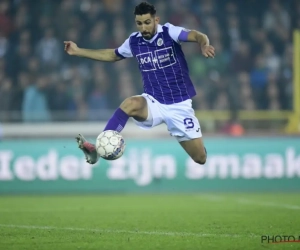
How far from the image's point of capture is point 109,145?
8562mm

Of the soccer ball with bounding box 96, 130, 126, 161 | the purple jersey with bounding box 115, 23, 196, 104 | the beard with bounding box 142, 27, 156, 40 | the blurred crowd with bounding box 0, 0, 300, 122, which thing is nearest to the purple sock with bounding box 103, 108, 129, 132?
the soccer ball with bounding box 96, 130, 126, 161

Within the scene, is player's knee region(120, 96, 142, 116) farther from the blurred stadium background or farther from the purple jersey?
the blurred stadium background

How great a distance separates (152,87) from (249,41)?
9.17 metres

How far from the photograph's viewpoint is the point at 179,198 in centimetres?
1364

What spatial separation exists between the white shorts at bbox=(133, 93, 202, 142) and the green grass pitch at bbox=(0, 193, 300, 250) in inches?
42.0

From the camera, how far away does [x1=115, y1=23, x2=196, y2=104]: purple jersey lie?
923 cm

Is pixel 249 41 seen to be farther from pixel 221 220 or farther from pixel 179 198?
pixel 221 220

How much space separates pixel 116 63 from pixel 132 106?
8.38 meters

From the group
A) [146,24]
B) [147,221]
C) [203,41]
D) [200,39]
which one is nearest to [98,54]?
[146,24]

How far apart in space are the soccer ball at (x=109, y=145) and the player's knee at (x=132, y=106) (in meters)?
0.36

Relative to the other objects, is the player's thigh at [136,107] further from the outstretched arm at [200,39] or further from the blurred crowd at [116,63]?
the blurred crowd at [116,63]

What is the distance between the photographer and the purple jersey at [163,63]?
30.3 ft

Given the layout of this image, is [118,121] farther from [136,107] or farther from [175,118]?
[175,118]

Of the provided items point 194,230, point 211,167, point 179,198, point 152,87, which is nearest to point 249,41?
point 211,167
